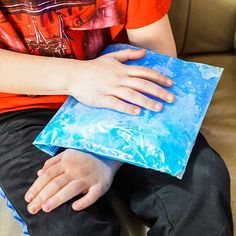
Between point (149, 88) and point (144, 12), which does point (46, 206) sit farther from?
point (144, 12)

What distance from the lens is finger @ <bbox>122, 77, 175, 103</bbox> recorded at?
25.1 inches

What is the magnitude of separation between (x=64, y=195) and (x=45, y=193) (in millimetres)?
27

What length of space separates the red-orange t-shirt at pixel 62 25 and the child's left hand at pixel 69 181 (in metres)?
0.16

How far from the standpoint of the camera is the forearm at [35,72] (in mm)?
681

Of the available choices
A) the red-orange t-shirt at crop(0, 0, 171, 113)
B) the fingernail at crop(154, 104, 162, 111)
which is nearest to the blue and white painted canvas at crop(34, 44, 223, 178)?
the fingernail at crop(154, 104, 162, 111)

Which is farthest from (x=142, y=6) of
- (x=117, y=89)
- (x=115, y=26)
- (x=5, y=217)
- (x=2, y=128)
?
(x=5, y=217)

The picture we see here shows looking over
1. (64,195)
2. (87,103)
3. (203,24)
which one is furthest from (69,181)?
(203,24)

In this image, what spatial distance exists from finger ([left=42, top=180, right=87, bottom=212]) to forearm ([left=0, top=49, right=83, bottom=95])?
162mm

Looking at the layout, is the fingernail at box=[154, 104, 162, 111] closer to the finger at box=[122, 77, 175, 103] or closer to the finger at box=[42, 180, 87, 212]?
the finger at box=[122, 77, 175, 103]

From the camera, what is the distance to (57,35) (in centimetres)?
72

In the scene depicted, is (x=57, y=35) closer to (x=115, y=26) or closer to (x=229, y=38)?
(x=115, y=26)

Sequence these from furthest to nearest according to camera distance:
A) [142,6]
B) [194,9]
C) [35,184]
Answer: [194,9] < [142,6] < [35,184]

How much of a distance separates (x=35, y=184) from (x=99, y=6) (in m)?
0.31

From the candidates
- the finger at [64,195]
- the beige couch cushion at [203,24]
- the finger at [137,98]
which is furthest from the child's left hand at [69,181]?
the beige couch cushion at [203,24]
